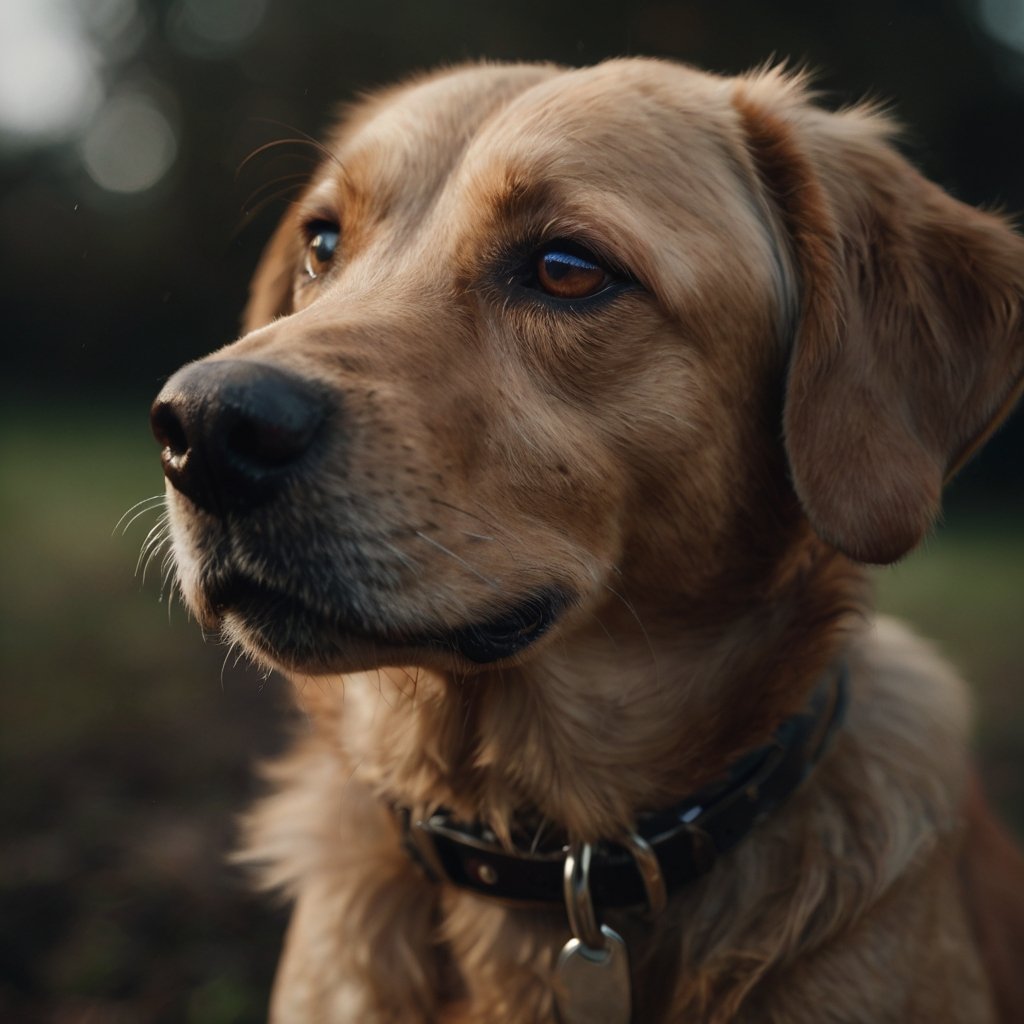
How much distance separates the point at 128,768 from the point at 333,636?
331 cm

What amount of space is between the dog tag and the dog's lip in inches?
26.1

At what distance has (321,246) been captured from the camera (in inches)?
111

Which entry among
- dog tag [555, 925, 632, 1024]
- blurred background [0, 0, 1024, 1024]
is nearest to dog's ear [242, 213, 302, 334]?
blurred background [0, 0, 1024, 1024]

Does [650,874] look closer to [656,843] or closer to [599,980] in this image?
[656,843]

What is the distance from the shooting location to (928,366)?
246 centimetres

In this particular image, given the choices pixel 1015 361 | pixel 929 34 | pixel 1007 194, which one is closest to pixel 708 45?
pixel 929 34

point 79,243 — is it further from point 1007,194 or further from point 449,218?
point 449,218

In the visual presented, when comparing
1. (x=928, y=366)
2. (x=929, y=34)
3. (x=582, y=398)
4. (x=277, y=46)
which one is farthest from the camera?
(x=277, y=46)

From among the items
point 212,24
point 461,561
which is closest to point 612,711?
point 461,561

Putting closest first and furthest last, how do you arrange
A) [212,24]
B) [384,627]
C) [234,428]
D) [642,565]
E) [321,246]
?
[234,428] < [384,627] < [642,565] < [321,246] < [212,24]

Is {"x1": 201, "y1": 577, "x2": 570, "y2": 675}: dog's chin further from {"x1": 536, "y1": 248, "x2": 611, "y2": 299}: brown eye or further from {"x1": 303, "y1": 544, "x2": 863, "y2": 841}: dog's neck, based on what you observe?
{"x1": 536, "y1": 248, "x2": 611, "y2": 299}: brown eye

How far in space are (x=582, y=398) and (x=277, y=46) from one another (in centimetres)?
1341

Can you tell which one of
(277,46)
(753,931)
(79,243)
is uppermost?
(753,931)

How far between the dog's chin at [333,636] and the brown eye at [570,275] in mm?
671
